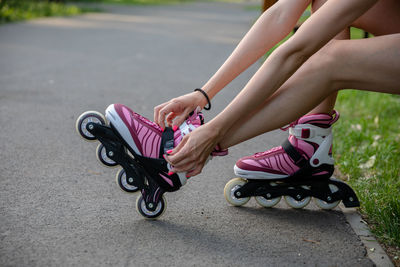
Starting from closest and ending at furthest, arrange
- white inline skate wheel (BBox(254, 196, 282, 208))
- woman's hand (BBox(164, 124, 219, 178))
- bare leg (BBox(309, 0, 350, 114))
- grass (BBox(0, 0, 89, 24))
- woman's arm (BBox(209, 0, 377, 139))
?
1. woman's arm (BBox(209, 0, 377, 139))
2. woman's hand (BBox(164, 124, 219, 178))
3. bare leg (BBox(309, 0, 350, 114))
4. white inline skate wheel (BBox(254, 196, 282, 208))
5. grass (BBox(0, 0, 89, 24))

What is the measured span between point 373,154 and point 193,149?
157 centimetres

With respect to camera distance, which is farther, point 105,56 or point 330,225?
point 105,56

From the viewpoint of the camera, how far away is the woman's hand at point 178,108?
195 cm

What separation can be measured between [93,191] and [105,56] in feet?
13.5

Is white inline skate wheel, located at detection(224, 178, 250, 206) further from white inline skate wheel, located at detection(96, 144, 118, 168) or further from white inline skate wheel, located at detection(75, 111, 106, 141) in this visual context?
white inline skate wheel, located at detection(75, 111, 106, 141)

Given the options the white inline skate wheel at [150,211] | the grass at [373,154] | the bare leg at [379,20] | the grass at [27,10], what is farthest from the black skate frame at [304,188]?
the grass at [27,10]

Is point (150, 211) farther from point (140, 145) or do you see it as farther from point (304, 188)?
point (304, 188)

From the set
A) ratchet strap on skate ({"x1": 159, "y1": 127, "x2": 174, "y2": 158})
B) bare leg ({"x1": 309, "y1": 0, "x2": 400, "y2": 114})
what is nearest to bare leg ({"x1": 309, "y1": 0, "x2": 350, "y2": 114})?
bare leg ({"x1": 309, "y1": 0, "x2": 400, "y2": 114})

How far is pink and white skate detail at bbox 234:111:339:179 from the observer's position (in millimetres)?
2023

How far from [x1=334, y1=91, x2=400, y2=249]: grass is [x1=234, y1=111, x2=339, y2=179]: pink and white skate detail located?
32 cm

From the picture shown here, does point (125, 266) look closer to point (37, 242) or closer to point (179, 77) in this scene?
point (37, 242)

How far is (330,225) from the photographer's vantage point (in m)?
2.00

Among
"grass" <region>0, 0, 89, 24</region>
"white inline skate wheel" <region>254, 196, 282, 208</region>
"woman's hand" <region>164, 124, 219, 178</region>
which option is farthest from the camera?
"grass" <region>0, 0, 89, 24</region>

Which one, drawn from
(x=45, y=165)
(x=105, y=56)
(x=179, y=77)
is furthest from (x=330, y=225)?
(x=105, y=56)
